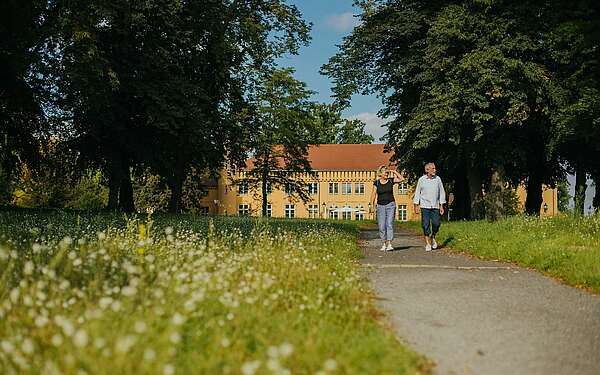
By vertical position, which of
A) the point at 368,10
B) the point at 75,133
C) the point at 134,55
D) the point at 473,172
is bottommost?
the point at 473,172

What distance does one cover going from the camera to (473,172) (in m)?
29.5

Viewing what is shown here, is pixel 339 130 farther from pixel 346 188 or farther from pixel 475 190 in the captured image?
pixel 475 190

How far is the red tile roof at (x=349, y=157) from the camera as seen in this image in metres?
99.4

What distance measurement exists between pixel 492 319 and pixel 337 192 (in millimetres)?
96801

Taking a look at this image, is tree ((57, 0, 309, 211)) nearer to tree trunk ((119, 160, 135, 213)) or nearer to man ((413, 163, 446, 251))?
tree trunk ((119, 160, 135, 213))

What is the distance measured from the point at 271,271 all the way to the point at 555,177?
116 ft

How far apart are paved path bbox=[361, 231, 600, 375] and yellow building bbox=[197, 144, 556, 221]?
85358 millimetres

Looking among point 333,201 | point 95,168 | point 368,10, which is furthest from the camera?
point 333,201

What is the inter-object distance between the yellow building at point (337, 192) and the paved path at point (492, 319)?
85.4 meters

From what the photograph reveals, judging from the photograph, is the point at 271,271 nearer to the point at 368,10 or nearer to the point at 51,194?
the point at 368,10

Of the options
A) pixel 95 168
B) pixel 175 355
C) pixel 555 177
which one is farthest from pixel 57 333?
pixel 555 177

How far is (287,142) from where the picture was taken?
187 ft

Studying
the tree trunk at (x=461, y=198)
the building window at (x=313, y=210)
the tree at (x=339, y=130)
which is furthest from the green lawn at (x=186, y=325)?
the building window at (x=313, y=210)

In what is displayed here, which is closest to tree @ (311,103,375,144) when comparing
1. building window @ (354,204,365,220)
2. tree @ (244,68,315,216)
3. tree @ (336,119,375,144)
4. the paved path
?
tree @ (336,119,375,144)
